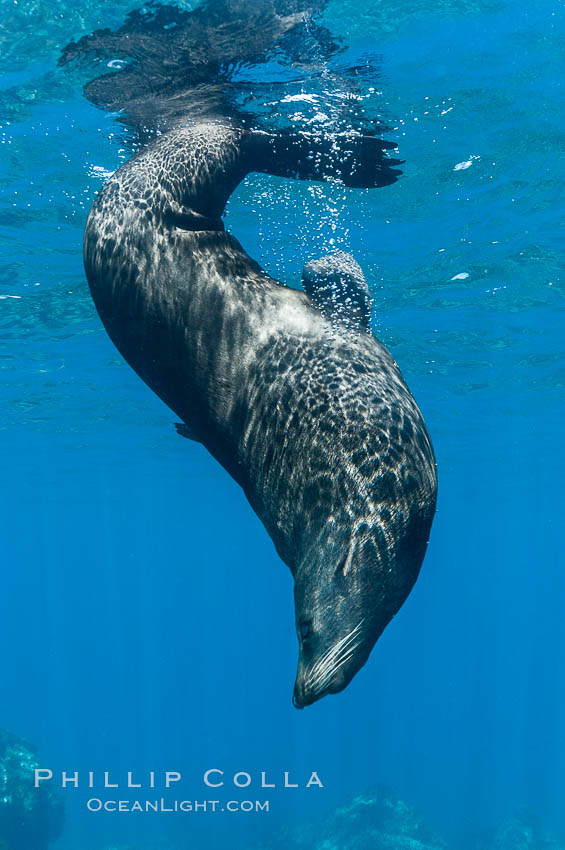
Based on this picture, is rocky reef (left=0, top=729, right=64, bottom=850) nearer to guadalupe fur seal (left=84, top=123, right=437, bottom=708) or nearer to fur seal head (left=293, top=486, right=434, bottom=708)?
guadalupe fur seal (left=84, top=123, right=437, bottom=708)

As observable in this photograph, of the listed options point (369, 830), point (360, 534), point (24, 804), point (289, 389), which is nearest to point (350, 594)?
point (360, 534)

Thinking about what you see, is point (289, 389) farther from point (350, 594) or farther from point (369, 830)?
point (369, 830)

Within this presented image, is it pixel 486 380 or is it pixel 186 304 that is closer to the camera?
pixel 186 304

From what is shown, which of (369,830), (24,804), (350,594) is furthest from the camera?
(369,830)

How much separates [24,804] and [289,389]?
23.5 m

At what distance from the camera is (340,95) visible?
7.79 m

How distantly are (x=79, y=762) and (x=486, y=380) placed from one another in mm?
62015

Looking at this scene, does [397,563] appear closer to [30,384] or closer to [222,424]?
[222,424]

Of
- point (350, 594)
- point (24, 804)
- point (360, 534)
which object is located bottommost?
point (24, 804)

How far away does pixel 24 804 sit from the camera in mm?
21156

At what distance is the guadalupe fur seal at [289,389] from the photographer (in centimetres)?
228

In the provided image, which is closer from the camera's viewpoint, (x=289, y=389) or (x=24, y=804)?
A: (x=289, y=389)

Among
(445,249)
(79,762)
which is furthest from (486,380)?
(79,762)

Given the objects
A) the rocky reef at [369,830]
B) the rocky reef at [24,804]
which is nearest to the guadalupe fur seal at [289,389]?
the rocky reef at [24,804]
